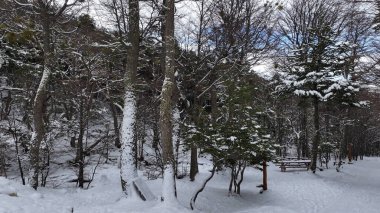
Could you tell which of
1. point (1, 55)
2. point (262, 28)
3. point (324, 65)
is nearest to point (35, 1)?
point (1, 55)

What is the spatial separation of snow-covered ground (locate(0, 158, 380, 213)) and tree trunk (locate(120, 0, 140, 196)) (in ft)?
2.24

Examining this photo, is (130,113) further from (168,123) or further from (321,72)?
(321,72)

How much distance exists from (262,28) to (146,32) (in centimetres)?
616

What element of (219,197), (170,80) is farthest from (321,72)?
(170,80)

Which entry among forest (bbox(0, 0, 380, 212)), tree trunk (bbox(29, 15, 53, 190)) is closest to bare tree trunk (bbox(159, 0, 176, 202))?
forest (bbox(0, 0, 380, 212))

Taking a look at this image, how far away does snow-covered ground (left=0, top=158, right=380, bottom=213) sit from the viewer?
326 inches

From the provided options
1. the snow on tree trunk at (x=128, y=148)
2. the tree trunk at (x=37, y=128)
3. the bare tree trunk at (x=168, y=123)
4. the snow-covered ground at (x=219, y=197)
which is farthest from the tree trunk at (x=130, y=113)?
the tree trunk at (x=37, y=128)

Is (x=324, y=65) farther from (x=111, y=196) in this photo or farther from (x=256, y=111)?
(x=111, y=196)

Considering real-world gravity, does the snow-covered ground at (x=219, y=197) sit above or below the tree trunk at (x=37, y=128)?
below

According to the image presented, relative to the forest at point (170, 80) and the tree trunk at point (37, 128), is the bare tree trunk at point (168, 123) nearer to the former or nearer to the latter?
the forest at point (170, 80)

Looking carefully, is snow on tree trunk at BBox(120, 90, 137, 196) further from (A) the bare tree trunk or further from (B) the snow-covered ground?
(A) the bare tree trunk

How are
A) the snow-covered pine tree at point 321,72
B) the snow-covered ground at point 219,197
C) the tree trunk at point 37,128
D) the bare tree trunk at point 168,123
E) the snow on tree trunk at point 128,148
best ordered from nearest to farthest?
the snow-covered ground at point 219,197, the bare tree trunk at point 168,123, the snow on tree trunk at point 128,148, the tree trunk at point 37,128, the snow-covered pine tree at point 321,72

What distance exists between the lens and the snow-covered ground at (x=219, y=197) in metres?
8.27

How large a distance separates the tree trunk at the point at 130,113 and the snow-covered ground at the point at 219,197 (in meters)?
0.68
